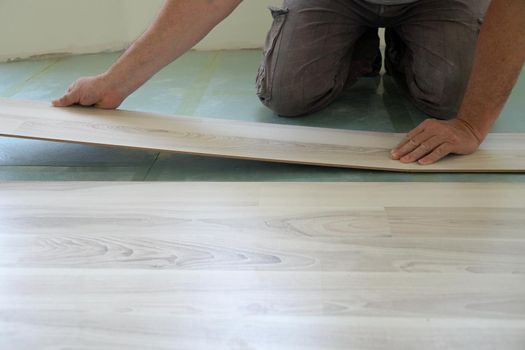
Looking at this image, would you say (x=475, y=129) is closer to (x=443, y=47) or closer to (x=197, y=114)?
(x=443, y=47)

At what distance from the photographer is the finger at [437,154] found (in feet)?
5.50

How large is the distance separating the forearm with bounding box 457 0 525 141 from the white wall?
5.83 feet

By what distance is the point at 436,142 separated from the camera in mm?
1680

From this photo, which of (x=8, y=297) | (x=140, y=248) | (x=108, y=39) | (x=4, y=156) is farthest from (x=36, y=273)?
(x=108, y=39)

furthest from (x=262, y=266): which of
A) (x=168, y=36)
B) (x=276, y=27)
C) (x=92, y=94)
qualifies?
(x=276, y=27)

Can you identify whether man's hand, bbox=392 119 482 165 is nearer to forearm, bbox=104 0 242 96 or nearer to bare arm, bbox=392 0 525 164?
bare arm, bbox=392 0 525 164

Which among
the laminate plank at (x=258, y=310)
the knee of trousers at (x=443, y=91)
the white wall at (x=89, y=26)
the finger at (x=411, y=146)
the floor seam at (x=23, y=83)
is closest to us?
the laminate plank at (x=258, y=310)

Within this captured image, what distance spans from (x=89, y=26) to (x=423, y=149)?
7.69ft

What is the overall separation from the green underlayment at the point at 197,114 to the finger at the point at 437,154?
55 mm

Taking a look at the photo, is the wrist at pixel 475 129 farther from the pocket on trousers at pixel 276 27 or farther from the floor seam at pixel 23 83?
the floor seam at pixel 23 83

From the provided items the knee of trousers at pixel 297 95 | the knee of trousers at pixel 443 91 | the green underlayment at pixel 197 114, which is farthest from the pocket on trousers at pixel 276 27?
the knee of trousers at pixel 443 91

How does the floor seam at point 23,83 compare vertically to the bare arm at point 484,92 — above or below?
below

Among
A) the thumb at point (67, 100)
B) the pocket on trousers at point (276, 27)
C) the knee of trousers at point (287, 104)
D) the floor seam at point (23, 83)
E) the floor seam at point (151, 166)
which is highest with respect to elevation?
the pocket on trousers at point (276, 27)

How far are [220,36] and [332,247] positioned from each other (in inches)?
90.9
